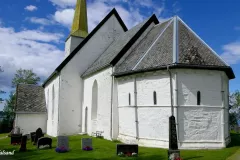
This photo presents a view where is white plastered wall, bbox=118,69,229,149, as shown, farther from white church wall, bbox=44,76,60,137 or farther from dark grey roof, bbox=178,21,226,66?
white church wall, bbox=44,76,60,137

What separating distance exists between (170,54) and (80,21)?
66.1ft

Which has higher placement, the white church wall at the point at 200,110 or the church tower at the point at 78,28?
the church tower at the point at 78,28

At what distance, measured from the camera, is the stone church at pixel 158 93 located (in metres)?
15.0

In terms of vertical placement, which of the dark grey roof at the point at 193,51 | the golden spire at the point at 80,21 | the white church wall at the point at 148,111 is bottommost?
the white church wall at the point at 148,111

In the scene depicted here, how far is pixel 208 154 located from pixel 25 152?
11.5 metres

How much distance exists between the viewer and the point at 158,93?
15.8 metres

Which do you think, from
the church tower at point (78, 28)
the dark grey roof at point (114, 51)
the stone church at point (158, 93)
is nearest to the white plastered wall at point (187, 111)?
the stone church at point (158, 93)

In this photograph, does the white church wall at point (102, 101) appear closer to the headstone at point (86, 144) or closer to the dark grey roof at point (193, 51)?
the headstone at point (86, 144)

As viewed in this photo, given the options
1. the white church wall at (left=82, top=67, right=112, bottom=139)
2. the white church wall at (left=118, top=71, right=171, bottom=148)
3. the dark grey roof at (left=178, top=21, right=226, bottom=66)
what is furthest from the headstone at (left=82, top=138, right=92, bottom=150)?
the dark grey roof at (left=178, top=21, right=226, bottom=66)

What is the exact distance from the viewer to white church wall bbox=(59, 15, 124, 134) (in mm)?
24672

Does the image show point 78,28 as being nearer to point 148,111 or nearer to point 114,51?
point 114,51

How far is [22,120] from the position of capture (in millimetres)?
28375

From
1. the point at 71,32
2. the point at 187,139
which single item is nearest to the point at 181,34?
the point at 187,139

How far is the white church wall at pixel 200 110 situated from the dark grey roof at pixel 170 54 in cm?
69
